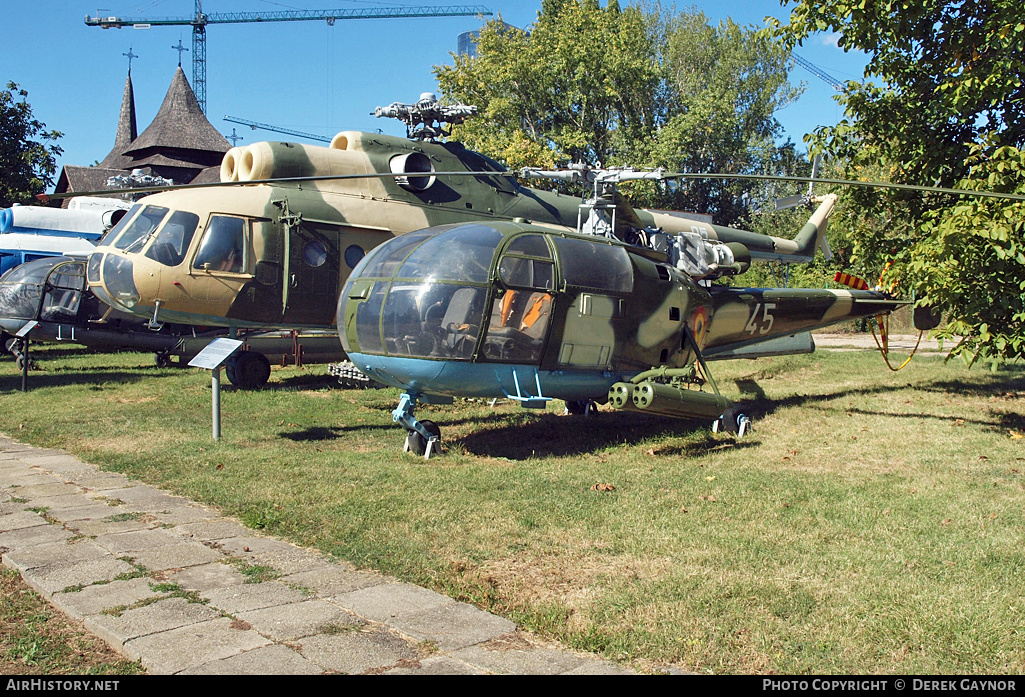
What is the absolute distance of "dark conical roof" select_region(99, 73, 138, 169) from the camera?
191 ft

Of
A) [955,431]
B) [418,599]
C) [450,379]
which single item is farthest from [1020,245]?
[418,599]

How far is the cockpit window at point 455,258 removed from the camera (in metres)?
7.96

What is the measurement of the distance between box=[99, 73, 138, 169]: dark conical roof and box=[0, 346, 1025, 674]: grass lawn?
51861mm

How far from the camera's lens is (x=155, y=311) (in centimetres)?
1130

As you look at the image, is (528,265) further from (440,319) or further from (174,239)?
(174,239)

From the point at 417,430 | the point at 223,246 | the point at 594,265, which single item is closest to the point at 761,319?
the point at 594,265

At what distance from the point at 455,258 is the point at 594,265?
5.45 feet

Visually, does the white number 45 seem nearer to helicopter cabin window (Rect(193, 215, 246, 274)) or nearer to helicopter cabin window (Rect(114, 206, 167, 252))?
helicopter cabin window (Rect(193, 215, 246, 274))

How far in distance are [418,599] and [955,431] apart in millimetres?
8212

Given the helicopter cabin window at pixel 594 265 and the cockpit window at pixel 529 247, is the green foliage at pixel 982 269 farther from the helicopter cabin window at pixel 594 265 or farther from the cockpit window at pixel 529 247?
the cockpit window at pixel 529 247

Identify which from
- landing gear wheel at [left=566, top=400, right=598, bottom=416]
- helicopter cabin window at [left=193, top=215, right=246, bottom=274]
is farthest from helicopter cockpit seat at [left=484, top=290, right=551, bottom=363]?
helicopter cabin window at [left=193, top=215, right=246, bottom=274]

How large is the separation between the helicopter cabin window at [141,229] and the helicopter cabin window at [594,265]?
607cm
